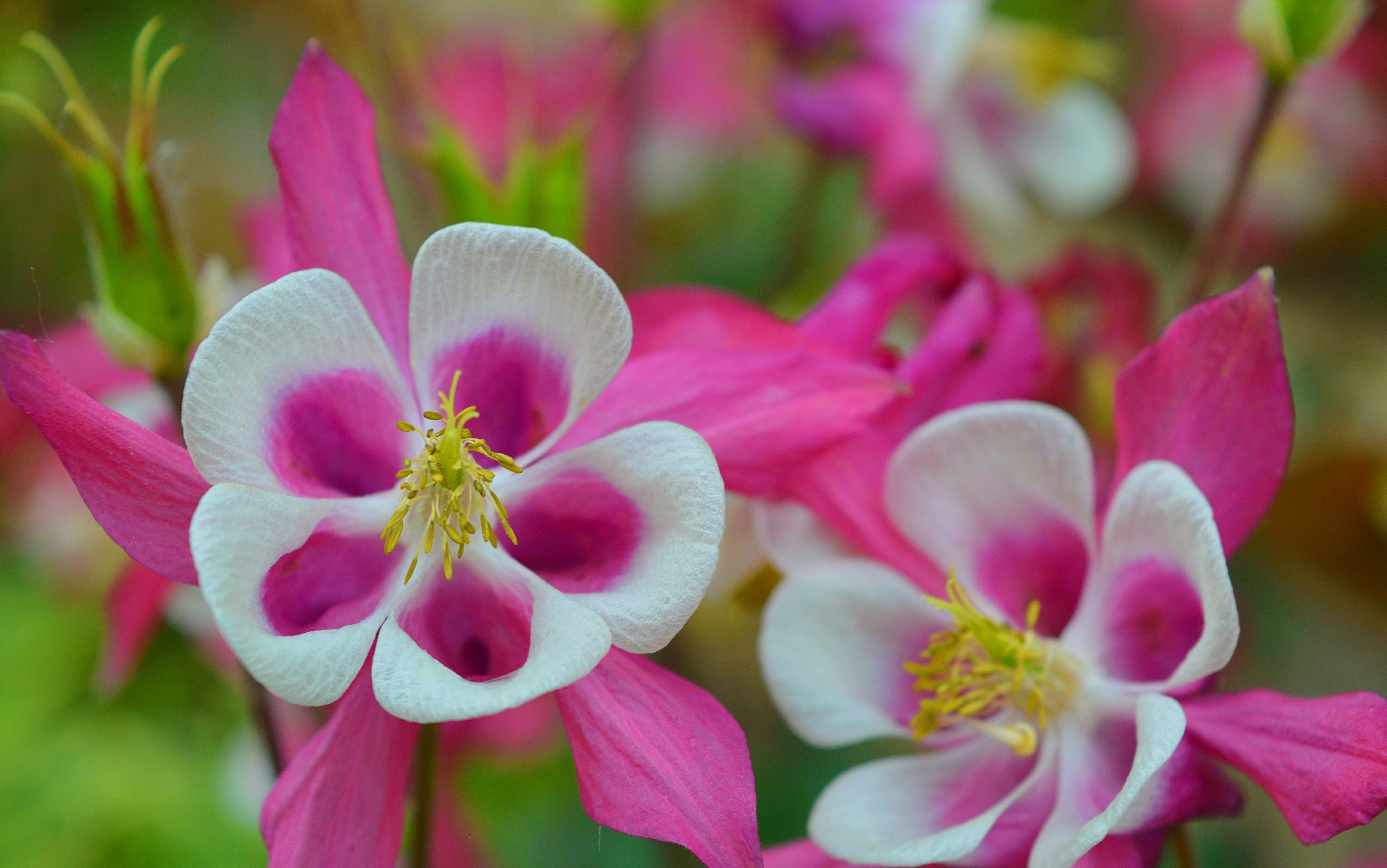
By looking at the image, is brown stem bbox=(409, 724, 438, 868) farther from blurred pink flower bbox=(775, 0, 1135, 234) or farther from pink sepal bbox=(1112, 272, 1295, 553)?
blurred pink flower bbox=(775, 0, 1135, 234)

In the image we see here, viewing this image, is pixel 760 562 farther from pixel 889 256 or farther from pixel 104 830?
pixel 104 830

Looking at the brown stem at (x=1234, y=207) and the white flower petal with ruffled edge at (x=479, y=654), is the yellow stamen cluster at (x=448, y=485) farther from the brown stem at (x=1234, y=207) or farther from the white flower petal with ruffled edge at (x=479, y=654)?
the brown stem at (x=1234, y=207)

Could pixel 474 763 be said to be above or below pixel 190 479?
below

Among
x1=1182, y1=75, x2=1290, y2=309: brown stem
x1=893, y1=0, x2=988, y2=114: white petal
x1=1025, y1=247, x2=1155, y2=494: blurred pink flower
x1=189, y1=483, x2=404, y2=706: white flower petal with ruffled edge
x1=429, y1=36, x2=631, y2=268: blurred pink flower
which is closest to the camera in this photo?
x1=189, y1=483, x2=404, y2=706: white flower petal with ruffled edge

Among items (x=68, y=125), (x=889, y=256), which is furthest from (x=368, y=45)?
(x=889, y=256)

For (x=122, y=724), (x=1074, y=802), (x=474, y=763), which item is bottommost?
(x=122, y=724)

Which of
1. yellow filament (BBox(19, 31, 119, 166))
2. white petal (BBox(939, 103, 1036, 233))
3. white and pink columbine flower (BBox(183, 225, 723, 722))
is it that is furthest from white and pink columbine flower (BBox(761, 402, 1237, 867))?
white petal (BBox(939, 103, 1036, 233))

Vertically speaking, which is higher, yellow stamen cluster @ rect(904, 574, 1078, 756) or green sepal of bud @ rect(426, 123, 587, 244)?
green sepal of bud @ rect(426, 123, 587, 244)
